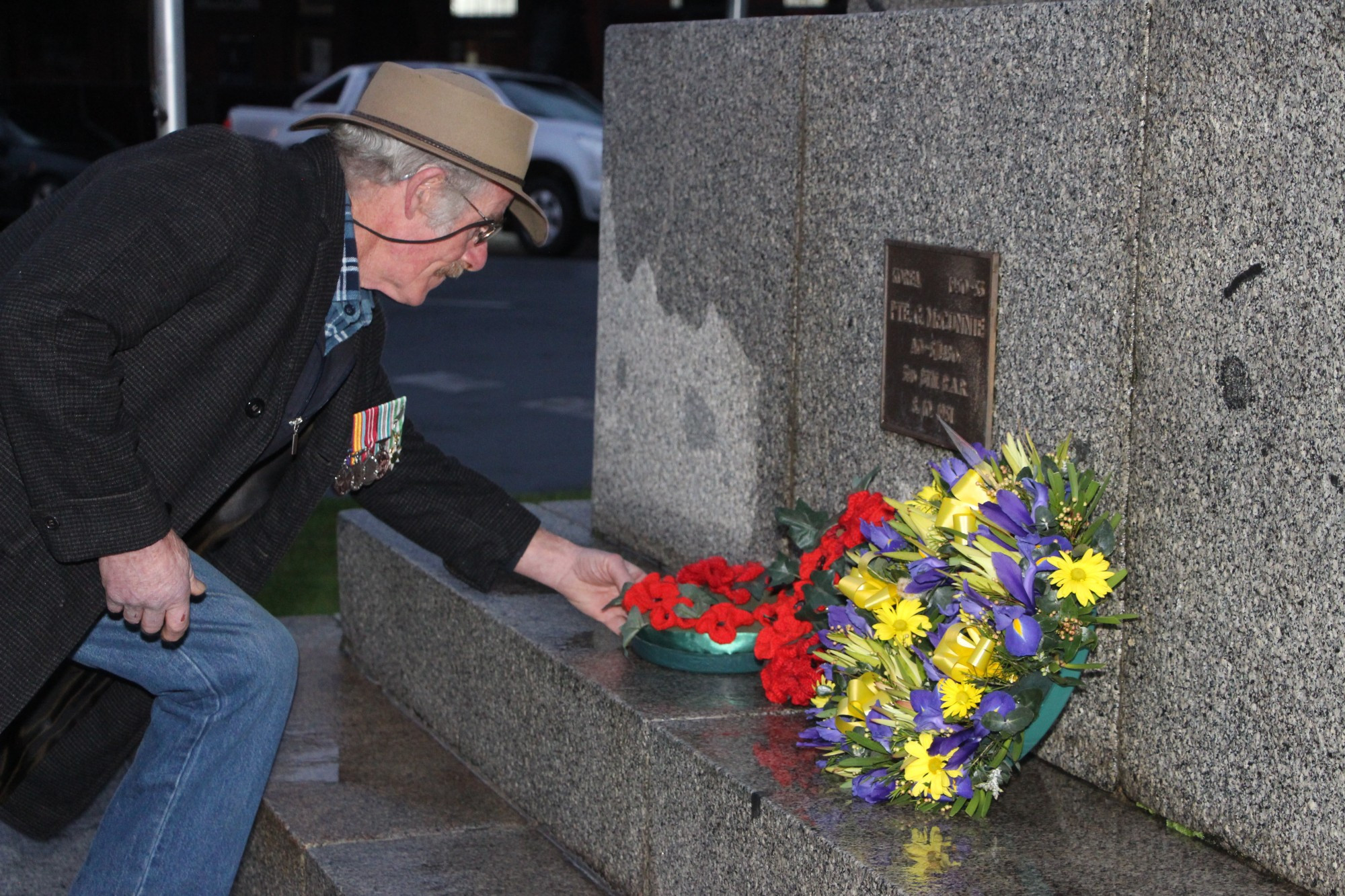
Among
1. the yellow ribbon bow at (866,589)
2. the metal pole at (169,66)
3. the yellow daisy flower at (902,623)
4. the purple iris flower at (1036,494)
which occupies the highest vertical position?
the metal pole at (169,66)

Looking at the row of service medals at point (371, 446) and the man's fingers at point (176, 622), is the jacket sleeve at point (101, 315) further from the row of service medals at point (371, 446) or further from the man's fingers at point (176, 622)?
the row of service medals at point (371, 446)

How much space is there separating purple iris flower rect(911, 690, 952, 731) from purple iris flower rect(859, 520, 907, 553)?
0.30m

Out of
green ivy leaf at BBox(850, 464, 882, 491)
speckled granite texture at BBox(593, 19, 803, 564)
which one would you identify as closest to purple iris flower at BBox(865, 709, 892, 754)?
green ivy leaf at BBox(850, 464, 882, 491)

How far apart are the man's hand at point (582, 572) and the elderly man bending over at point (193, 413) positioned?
0.48m

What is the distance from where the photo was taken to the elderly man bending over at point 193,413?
2.45 m

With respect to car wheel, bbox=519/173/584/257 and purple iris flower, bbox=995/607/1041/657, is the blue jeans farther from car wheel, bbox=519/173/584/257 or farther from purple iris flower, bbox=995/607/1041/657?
car wheel, bbox=519/173/584/257

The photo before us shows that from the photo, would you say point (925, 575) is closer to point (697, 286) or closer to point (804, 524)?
point (804, 524)

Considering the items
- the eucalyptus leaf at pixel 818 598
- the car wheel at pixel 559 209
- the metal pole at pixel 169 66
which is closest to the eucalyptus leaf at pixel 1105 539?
the eucalyptus leaf at pixel 818 598

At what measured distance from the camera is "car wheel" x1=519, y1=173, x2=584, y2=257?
16984mm

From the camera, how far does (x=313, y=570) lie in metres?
5.86

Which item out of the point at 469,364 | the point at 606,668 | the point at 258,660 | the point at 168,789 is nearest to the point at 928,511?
the point at 606,668

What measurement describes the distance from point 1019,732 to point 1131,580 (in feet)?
1.29

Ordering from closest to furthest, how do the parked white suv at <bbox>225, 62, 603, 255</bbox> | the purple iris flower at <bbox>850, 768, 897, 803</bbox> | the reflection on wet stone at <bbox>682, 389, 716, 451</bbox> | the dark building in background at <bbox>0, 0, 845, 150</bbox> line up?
1. the purple iris flower at <bbox>850, 768, 897, 803</bbox>
2. the reflection on wet stone at <bbox>682, 389, 716, 451</bbox>
3. the parked white suv at <bbox>225, 62, 603, 255</bbox>
4. the dark building in background at <bbox>0, 0, 845, 150</bbox>

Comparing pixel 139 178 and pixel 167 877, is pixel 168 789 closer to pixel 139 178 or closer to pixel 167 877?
pixel 167 877
